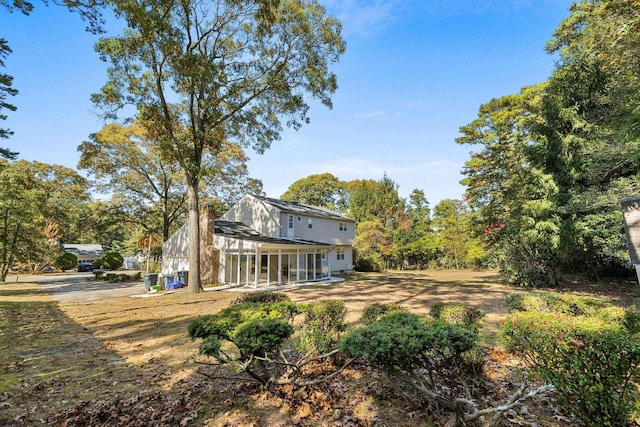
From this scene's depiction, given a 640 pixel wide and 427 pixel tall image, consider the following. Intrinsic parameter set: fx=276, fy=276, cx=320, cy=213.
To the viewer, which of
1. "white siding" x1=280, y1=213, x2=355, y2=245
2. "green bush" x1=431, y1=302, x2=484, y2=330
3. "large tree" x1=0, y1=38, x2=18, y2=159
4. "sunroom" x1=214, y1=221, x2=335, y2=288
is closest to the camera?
"green bush" x1=431, y1=302, x2=484, y2=330

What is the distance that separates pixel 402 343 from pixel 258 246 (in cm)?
1397

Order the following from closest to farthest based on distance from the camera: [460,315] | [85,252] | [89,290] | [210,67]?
[460,315]
[210,67]
[89,290]
[85,252]

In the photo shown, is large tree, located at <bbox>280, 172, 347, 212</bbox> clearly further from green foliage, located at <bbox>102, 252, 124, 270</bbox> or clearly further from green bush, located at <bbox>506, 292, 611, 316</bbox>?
green bush, located at <bbox>506, 292, 611, 316</bbox>

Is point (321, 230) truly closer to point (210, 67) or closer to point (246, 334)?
point (210, 67)

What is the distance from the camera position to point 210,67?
1293 centimetres

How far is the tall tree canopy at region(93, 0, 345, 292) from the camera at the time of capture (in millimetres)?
12219

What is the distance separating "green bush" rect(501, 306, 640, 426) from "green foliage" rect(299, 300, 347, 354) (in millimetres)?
2669

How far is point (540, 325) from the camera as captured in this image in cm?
330

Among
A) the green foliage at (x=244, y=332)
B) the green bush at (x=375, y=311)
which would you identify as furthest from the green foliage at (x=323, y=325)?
the green foliage at (x=244, y=332)

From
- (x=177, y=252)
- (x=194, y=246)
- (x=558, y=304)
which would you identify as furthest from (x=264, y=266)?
(x=558, y=304)

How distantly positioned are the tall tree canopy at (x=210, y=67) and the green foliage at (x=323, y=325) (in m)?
11.3

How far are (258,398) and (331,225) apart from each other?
22496mm

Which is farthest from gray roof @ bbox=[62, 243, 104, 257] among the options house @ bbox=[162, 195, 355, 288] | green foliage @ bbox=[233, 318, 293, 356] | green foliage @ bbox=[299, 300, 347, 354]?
green foliage @ bbox=[233, 318, 293, 356]

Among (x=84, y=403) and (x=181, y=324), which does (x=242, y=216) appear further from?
(x=84, y=403)
